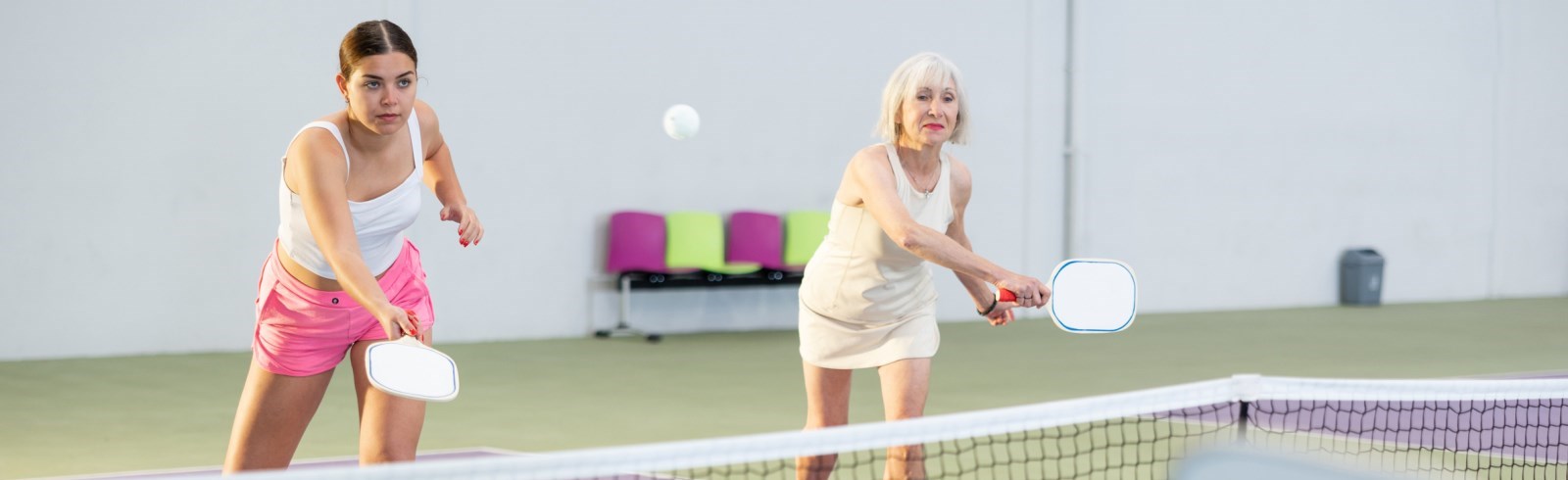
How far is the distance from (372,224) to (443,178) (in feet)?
1.23

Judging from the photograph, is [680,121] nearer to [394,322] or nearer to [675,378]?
[675,378]

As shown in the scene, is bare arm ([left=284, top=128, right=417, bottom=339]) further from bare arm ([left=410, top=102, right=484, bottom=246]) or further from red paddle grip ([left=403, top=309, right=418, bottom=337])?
bare arm ([left=410, top=102, right=484, bottom=246])

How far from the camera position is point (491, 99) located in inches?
401

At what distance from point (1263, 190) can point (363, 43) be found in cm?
1154

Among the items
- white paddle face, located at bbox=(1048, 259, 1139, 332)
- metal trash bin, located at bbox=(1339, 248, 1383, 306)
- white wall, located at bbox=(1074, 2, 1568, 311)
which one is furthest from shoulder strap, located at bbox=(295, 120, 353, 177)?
metal trash bin, located at bbox=(1339, 248, 1383, 306)

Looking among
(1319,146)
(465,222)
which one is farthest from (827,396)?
(1319,146)

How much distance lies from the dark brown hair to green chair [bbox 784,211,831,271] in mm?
7815

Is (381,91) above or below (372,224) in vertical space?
above

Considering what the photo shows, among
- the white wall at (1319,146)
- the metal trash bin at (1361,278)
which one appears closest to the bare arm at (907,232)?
the white wall at (1319,146)

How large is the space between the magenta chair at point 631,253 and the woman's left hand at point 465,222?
681 centimetres

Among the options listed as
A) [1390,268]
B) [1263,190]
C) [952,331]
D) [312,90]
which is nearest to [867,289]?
[312,90]

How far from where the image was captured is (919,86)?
13.0 feet

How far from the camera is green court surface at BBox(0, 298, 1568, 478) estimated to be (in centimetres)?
646

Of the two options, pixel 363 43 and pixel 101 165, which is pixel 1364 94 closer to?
pixel 101 165
